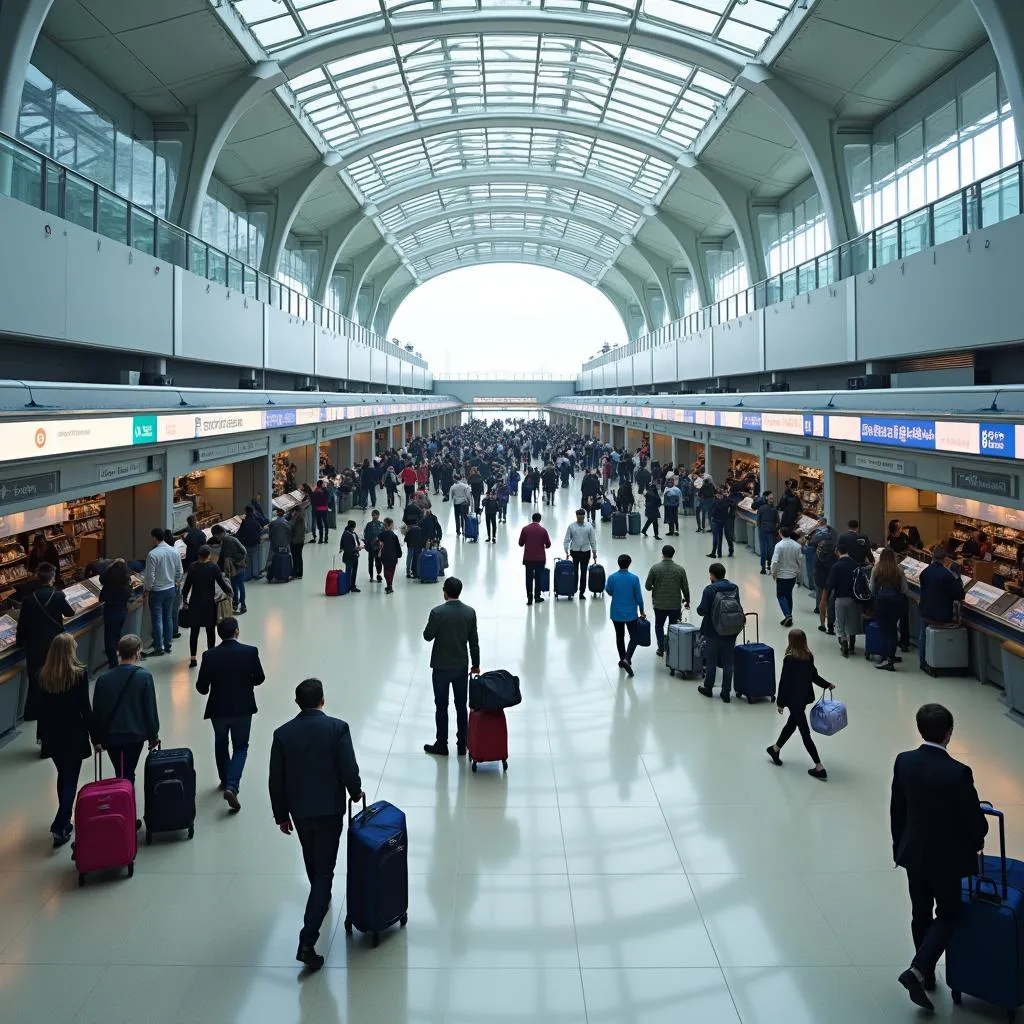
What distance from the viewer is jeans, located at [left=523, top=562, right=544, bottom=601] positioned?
1296 cm

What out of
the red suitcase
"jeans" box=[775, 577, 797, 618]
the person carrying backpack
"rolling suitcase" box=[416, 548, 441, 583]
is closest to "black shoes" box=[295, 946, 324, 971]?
the red suitcase

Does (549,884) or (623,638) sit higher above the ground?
(623,638)

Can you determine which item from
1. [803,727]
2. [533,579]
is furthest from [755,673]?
[533,579]

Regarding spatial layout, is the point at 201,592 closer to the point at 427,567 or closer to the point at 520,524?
the point at 427,567

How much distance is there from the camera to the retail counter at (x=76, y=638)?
24.2ft

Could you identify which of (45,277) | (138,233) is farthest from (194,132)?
(45,277)

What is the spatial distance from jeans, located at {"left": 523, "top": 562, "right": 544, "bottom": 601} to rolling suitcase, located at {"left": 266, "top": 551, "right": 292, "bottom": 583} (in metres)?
4.53

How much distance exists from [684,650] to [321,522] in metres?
12.3

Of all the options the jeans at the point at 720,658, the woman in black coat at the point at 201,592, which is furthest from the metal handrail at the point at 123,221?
the jeans at the point at 720,658

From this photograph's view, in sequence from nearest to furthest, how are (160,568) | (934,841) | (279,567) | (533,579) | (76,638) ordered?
1. (934,841)
2. (76,638)
3. (160,568)
4. (533,579)
5. (279,567)

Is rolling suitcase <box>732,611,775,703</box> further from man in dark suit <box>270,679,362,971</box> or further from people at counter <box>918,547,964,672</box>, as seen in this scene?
man in dark suit <box>270,679,362,971</box>

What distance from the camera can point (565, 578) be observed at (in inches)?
518

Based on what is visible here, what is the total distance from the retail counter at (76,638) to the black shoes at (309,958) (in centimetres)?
Answer: 450

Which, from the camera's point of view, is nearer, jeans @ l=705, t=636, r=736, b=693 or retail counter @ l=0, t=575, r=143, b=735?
retail counter @ l=0, t=575, r=143, b=735
